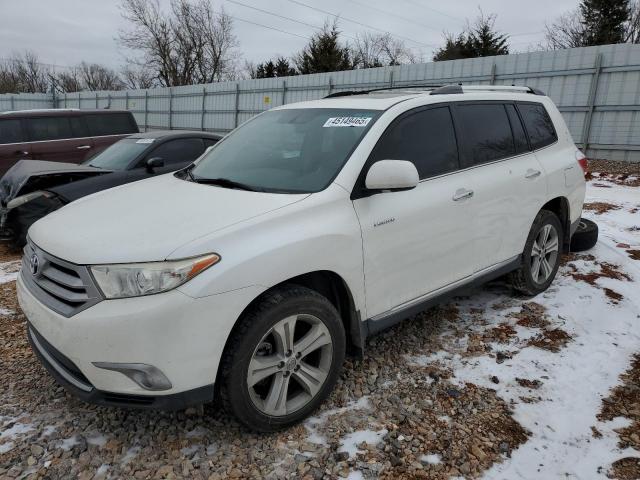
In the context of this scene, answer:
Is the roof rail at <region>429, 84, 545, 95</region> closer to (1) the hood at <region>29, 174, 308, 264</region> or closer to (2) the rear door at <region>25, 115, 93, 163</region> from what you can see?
(1) the hood at <region>29, 174, 308, 264</region>

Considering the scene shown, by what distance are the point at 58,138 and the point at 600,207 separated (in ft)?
33.2

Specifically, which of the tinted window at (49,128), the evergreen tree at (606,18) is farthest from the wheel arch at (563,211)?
the evergreen tree at (606,18)

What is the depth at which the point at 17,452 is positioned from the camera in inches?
94.9

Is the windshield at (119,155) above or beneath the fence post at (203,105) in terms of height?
beneath


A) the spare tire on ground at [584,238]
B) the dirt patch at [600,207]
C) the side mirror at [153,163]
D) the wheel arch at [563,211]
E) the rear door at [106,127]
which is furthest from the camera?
the rear door at [106,127]

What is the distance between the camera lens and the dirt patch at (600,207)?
23.9ft

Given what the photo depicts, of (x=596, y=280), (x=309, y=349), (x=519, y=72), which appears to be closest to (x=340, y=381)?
(x=309, y=349)

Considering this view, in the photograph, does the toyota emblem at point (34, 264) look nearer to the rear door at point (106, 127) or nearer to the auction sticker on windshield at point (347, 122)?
the auction sticker on windshield at point (347, 122)

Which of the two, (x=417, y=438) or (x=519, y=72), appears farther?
(x=519, y=72)

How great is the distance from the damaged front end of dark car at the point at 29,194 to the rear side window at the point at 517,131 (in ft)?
16.0

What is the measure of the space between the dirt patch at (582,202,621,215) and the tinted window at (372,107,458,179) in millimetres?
5011

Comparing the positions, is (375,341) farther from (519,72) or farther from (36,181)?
(519,72)

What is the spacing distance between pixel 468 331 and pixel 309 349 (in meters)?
1.68

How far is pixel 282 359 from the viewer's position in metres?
2.45
